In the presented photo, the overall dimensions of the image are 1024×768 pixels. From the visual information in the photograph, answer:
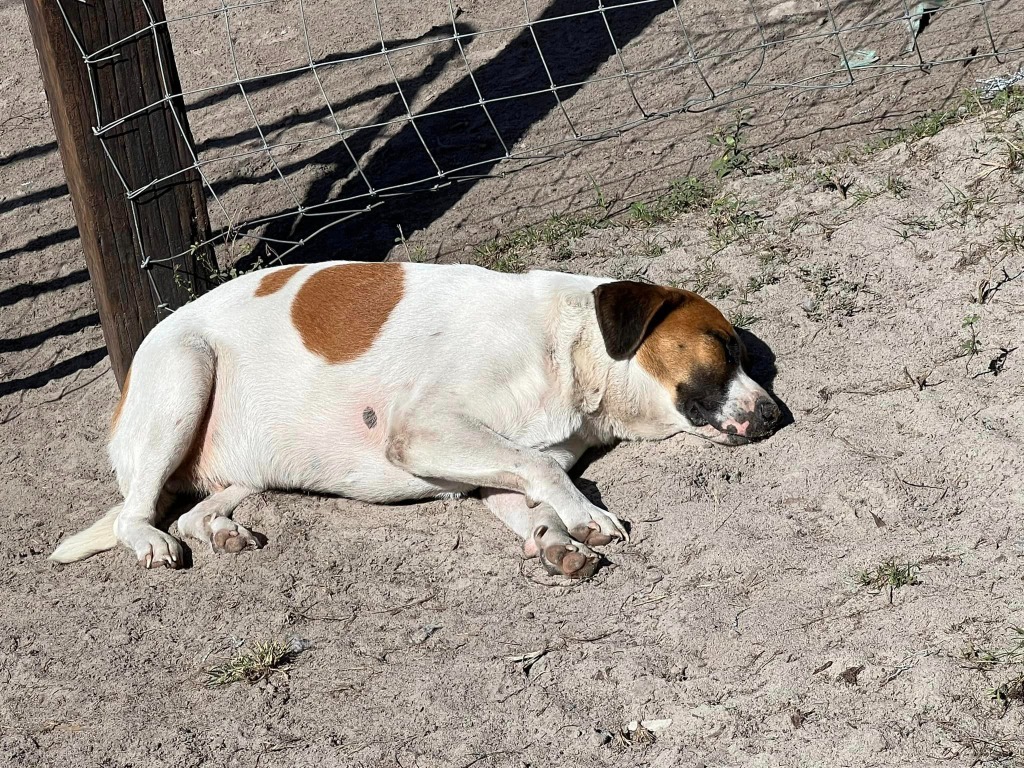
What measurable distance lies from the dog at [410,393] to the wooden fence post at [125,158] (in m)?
0.66

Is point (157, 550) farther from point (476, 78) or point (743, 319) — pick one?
point (476, 78)

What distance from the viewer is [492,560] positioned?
401 cm

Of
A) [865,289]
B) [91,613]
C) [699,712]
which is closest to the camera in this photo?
[699,712]

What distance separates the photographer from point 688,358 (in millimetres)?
4219

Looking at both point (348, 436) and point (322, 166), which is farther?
point (322, 166)

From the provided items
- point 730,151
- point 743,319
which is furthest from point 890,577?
point 730,151

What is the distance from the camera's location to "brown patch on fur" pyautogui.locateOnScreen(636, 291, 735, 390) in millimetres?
4215

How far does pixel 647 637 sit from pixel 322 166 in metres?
3.99

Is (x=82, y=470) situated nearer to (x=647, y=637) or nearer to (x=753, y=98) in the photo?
(x=647, y=637)

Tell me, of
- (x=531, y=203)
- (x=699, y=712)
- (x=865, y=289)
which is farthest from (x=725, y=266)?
(x=699, y=712)

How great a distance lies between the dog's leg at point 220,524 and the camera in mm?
4223

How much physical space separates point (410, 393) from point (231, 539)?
0.85 m

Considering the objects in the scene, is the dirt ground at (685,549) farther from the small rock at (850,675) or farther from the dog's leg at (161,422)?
the dog's leg at (161,422)

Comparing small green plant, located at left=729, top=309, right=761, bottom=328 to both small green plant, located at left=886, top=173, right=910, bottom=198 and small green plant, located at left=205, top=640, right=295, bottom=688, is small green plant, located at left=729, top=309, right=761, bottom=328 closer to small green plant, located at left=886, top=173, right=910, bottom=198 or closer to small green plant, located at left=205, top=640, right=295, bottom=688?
small green plant, located at left=886, top=173, right=910, bottom=198
